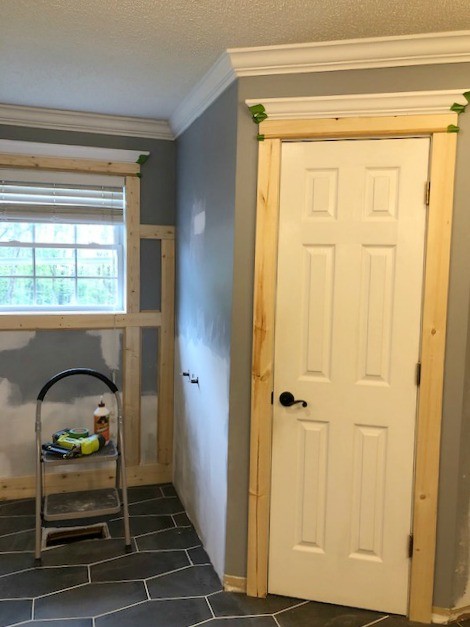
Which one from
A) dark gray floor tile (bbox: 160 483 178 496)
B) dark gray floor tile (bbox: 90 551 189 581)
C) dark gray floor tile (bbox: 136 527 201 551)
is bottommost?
dark gray floor tile (bbox: 90 551 189 581)

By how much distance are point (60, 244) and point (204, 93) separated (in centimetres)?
140

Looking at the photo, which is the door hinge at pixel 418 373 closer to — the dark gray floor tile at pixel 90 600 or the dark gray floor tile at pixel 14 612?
the dark gray floor tile at pixel 90 600

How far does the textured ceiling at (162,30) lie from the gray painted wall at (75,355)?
0.72 meters

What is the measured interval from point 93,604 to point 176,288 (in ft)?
6.24

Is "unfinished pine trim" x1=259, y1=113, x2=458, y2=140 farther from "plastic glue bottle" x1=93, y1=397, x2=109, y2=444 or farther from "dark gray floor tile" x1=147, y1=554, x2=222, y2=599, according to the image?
"dark gray floor tile" x1=147, y1=554, x2=222, y2=599

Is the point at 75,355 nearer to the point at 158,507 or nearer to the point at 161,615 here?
the point at 158,507

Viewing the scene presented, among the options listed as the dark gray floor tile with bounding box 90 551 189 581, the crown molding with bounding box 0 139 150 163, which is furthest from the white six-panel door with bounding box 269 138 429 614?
the crown molding with bounding box 0 139 150 163

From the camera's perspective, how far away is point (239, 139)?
2.24 metres

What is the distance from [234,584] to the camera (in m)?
2.39

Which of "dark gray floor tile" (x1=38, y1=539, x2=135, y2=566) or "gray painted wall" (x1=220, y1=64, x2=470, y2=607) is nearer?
"gray painted wall" (x1=220, y1=64, x2=470, y2=607)

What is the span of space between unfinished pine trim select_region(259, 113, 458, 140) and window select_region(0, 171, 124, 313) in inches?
59.9

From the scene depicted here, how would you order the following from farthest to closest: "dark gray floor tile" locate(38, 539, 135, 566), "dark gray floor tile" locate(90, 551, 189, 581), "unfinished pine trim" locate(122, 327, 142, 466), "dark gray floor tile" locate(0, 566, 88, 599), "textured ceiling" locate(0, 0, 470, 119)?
"unfinished pine trim" locate(122, 327, 142, 466), "dark gray floor tile" locate(38, 539, 135, 566), "dark gray floor tile" locate(90, 551, 189, 581), "dark gray floor tile" locate(0, 566, 88, 599), "textured ceiling" locate(0, 0, 470, 119)

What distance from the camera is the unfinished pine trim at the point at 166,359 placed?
3.42 metres

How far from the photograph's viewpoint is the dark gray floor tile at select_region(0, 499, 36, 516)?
3098 millimetres
